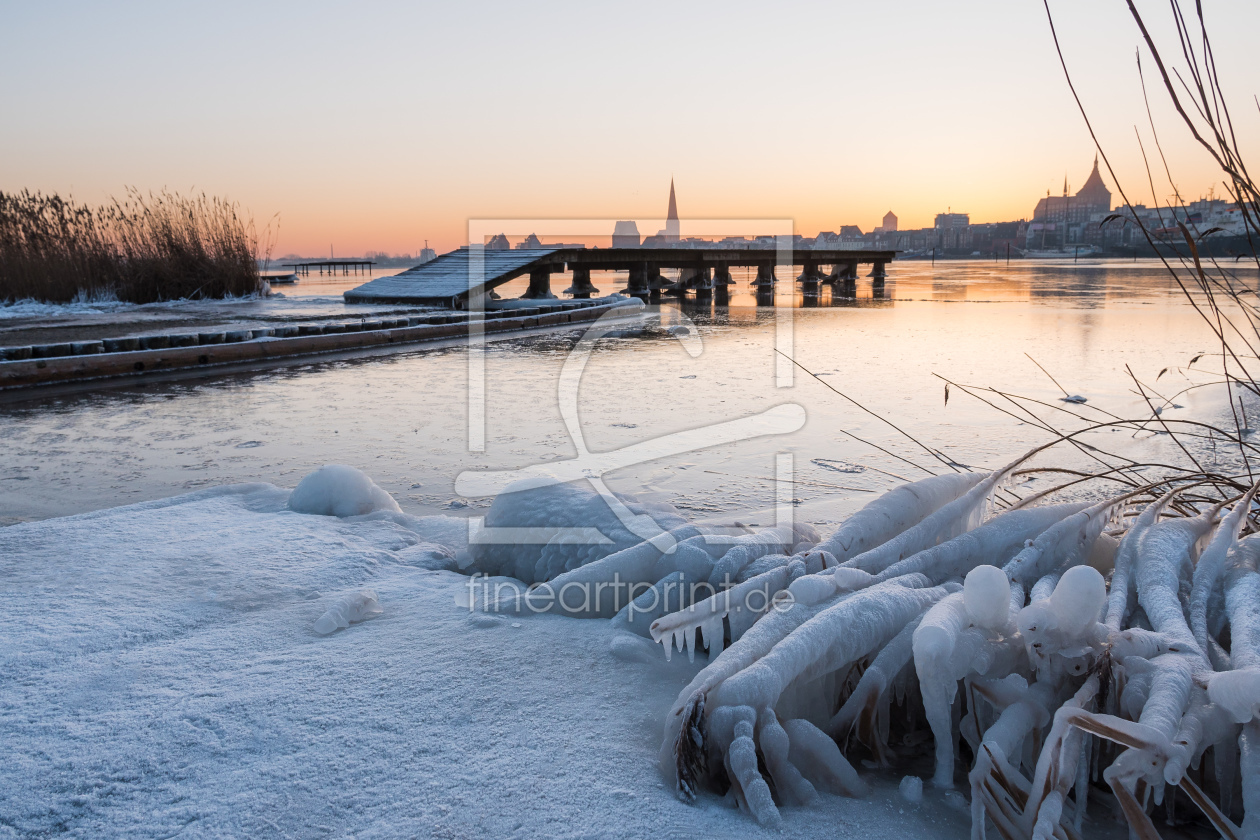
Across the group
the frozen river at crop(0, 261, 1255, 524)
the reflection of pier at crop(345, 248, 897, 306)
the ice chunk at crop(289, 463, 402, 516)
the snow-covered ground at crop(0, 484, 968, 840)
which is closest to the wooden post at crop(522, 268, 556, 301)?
the reflection of pier at crop(345, 248, 897, 306)

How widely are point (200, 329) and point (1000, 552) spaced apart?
9.96 m

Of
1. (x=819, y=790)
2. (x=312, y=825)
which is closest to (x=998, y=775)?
(x=819, y=790)

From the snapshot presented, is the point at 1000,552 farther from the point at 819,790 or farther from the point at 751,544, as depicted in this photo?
the point at 819,790

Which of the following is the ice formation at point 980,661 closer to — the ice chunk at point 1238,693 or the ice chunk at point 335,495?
the ice chunk at point 1238,693

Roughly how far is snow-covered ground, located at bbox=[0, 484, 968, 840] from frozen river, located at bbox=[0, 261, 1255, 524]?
46.4 inches

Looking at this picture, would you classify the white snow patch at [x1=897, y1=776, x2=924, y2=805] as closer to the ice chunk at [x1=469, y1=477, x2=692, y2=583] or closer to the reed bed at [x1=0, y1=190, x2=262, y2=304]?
the ice chunk at [x1=469, y1=477, x2=692, y2=583]

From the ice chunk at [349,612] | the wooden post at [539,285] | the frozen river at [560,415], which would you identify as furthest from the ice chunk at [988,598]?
the wooden post at [539,285]

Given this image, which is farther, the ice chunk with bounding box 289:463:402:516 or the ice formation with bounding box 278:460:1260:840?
the ice chunk with bounding box 289:463:402:516

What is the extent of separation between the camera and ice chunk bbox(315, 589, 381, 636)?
5.76 feet

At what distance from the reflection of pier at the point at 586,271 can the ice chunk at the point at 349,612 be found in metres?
13.0

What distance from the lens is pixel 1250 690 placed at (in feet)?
3.26

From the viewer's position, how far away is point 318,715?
4.46 feet

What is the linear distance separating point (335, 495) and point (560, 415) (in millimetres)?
2407

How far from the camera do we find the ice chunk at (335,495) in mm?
2746
